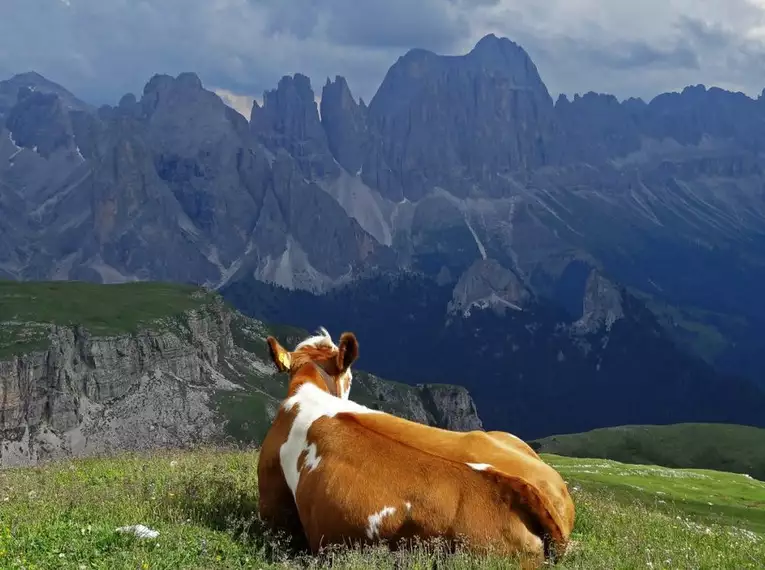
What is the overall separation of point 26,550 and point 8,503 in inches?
152

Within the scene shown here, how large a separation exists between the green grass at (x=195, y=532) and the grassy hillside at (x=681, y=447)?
162503mm

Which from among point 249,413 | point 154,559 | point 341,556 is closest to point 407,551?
point 341,556

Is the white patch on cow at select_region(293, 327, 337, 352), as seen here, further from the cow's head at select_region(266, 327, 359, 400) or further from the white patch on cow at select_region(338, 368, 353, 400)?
the white patch on cow at select_region(338, 368, 353, 400)

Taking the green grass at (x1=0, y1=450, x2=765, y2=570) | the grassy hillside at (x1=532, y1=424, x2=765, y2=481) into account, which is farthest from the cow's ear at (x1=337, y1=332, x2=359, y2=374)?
the grassy hillside at (x1=532, y1=424, x2=765, y2=481)

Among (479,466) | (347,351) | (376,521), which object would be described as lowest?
(376,521)

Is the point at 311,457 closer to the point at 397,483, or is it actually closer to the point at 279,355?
the point at 397,483

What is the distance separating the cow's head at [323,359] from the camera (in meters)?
11.9

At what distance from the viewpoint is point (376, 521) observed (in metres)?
9.02

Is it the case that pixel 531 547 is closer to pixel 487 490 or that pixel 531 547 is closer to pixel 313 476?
pixel 487 490

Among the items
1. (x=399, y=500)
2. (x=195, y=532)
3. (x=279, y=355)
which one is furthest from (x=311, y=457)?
(x=279, y=355)

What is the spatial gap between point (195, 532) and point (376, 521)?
2.50 meters

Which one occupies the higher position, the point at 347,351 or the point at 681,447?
the point at 347,351

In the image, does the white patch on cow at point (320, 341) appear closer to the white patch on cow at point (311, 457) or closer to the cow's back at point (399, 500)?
the white patch on cow at point (311, 457)

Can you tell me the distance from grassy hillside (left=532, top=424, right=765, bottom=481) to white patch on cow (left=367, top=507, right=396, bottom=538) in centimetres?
16744
